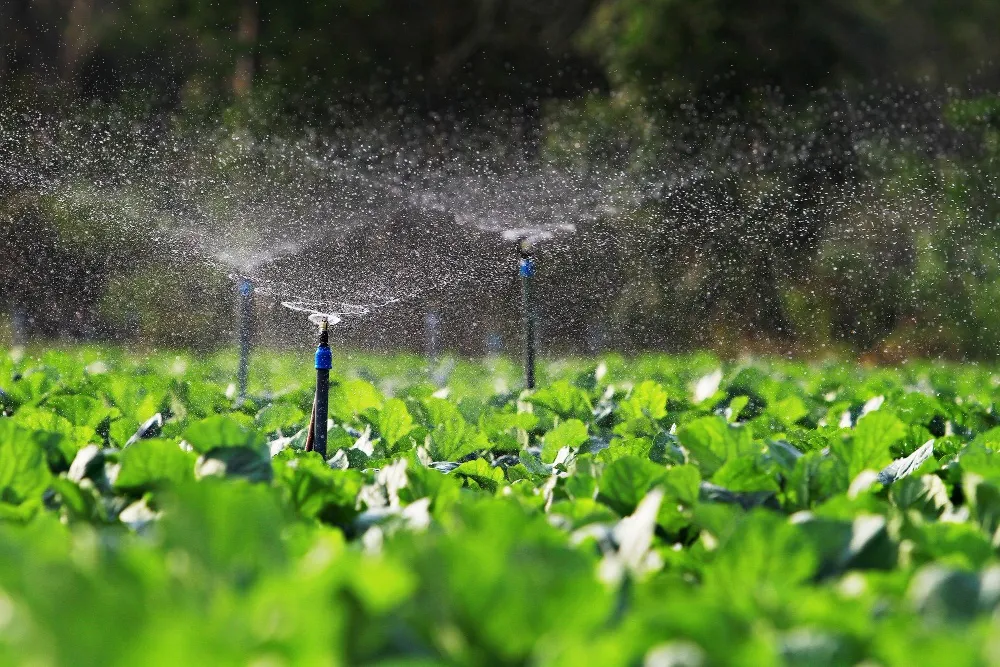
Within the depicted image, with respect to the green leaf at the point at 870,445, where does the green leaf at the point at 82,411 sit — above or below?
below

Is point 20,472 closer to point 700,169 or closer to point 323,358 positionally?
point 323,358

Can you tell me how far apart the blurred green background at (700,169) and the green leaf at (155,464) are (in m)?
15.3

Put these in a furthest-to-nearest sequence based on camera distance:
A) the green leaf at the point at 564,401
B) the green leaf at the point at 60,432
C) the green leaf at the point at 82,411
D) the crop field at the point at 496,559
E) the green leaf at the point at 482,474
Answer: the green leaf at the point at 564,401, the green leaf at the point at 82,411, the green leaf at the point at 482,474, the green leaf at the point at 60,432, the crop field at the point at 496,559

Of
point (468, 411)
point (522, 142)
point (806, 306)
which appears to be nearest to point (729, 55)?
point (522, 142)

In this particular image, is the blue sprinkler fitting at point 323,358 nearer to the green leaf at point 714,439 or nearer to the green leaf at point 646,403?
the green leaf at point 646,403

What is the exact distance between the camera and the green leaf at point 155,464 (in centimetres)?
175

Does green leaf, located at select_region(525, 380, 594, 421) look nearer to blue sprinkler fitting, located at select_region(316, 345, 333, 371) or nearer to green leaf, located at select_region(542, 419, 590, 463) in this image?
blue sprinkler fitting, located at select_region(316, 345, 333, 371)

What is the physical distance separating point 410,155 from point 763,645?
26.1 m

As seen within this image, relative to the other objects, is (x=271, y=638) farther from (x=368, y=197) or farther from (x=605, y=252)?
(x=605, y=252)

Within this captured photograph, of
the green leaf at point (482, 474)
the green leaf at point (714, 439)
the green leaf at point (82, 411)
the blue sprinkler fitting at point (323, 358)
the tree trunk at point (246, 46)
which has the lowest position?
the green leaf at point (482, 474)

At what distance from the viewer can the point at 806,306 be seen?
22562 millimetres

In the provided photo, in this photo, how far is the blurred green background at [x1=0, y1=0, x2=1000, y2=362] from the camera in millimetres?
21125

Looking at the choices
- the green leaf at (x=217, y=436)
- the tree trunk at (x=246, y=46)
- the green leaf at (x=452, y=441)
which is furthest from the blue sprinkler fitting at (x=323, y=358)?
the tree trunk at (x=246, y=46)

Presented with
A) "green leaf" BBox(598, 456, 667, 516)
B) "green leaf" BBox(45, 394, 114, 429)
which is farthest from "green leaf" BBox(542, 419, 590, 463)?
"green leaf" BBox(598, 456, 667, 516)
